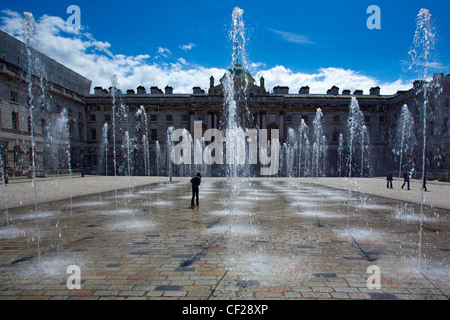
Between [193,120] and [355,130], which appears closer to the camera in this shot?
[193,120]

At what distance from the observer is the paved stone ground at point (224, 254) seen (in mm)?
3912

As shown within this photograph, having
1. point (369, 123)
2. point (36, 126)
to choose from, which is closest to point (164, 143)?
point (36, 126)

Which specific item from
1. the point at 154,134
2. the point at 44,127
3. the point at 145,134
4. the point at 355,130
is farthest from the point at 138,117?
the point at 355,130

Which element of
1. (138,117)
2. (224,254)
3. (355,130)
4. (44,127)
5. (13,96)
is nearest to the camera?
(224,254)

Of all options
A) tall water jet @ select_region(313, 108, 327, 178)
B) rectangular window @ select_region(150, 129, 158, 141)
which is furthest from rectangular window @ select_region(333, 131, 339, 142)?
rectangular window @ select_region(150, 129, 158, 141)

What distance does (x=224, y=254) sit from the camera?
541cm

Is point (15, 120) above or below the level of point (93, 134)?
above

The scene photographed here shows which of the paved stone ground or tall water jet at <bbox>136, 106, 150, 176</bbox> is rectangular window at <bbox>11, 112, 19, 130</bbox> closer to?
tall water jet at <bbox>136, 106, 150, 176</bbox>

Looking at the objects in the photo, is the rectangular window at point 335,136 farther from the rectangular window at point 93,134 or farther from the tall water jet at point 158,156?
the rectangular window at point 93,134

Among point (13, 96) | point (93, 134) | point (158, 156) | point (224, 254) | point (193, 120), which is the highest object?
point (13, 96)

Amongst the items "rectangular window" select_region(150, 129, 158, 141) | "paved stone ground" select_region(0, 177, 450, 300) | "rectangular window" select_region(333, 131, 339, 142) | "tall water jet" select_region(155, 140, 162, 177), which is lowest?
"paved stone ground" select_region(0, 177, 450, 300)

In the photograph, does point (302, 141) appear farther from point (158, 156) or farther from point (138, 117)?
point (138, 117)

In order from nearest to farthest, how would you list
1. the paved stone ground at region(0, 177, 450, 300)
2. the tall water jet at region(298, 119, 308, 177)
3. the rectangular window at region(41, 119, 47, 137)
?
the paved stone ground at region(0, 177, 450, 300)
the rectangular window at region(41, 119, 47, 137)
the tall water jet at region(298, 119, 308, 177)

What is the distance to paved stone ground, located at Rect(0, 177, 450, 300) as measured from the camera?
391cm
